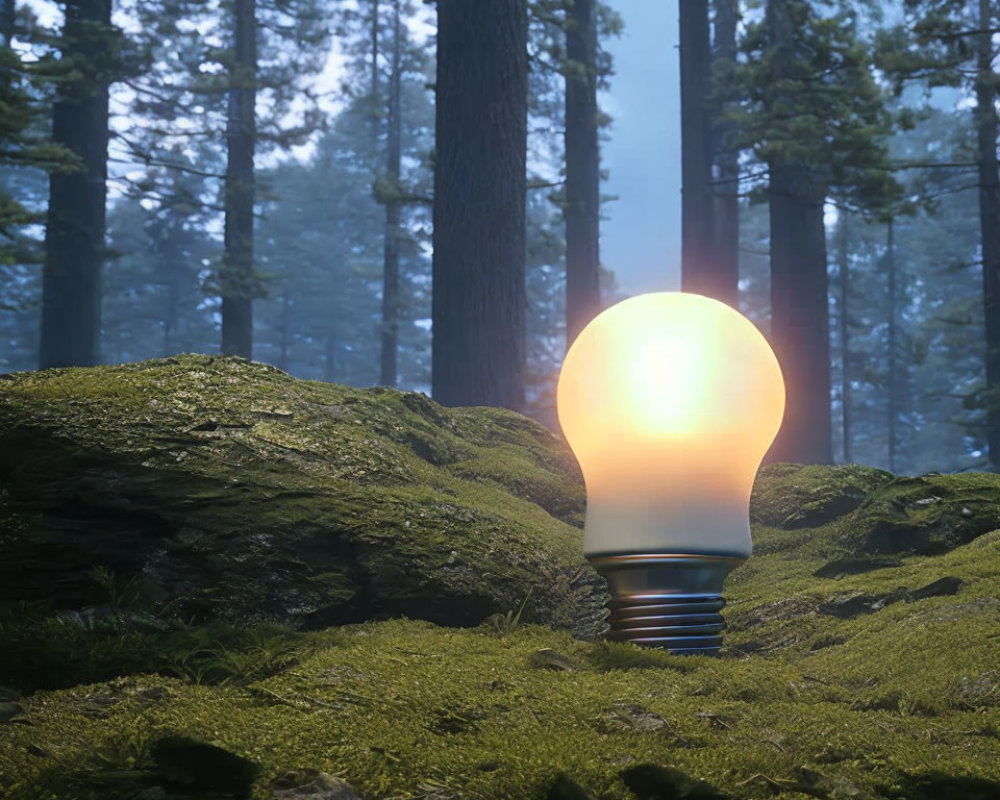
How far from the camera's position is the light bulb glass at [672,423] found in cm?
268

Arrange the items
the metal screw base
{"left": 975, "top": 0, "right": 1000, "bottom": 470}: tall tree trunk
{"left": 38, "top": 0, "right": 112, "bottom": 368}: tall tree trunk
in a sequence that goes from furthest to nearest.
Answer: {"left": 975, "top": 0, "right": 1000, "bottom": 470}: tall tree trunk → {"left": 38, "top": 0, "right": 112, "bottom": 368}: tall tree trunk → the metal screw base

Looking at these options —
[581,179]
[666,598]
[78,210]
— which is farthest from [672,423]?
[581,179]

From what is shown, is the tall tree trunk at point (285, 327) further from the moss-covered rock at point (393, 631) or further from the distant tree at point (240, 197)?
the moss-covered rock at point (393, 631)

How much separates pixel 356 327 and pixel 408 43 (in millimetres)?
19272

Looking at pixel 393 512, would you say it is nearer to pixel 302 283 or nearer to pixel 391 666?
pixel 391 666

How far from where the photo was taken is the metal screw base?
2.64 meters

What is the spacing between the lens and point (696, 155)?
17.4m

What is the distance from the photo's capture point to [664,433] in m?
2.73

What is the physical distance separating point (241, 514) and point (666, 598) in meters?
1.16

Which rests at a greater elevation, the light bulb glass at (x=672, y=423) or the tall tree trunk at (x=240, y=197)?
the tall tree trunk at (x=240, y=197)

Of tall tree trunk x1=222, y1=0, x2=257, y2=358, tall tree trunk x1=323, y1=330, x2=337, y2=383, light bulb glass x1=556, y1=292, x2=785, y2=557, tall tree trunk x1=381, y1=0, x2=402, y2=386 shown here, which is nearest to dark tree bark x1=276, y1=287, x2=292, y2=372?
tall tree trunk x1=323, y1=330, x2=337, y2=383

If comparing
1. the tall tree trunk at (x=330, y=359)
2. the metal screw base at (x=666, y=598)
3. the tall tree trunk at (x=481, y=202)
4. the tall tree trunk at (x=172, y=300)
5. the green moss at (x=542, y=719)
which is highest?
the tall tree trunk at (x=172, y=300)

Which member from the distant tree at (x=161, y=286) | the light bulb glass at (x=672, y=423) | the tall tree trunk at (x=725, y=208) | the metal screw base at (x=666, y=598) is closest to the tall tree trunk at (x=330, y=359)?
the distant tree at (x=161, y=286)

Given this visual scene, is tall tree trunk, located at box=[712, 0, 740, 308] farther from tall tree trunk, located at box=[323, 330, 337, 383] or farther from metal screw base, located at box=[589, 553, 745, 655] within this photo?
tall tree trunk, located at box=[323, 330, 337, 383]
